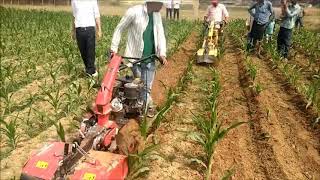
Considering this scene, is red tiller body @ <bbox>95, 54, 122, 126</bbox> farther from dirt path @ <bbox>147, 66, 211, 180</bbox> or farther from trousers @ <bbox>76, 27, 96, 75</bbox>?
trousers @ <bbox>76, 27, 96, 75</bbox>

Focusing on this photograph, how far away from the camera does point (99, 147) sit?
13.6 ft

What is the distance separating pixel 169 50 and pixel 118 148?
749 cm

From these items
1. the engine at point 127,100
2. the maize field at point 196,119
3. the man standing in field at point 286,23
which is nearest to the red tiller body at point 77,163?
the maize field at point 196,119

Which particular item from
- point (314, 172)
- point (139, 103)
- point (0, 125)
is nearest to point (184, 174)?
point (139, 103)

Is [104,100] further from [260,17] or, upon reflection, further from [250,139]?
[260,17]

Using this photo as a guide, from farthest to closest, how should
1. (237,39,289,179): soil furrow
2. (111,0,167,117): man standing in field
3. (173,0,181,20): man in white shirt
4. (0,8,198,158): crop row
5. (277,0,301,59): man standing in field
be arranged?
(173,0,181,20): man in white shirt < (277,0,301,59): man standing in field < (0,8,198,158): crop row < (111,0,167,117): man standing in field < (237,39,289,179): soil furrow

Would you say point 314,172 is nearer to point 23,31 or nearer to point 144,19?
point 144,19

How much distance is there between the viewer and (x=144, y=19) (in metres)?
5.31

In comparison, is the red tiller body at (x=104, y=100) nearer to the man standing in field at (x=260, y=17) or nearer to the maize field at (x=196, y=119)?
the maize field at (x=196, y=119)

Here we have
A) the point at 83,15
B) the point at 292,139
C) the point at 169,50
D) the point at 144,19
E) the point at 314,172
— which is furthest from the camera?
the point at 169,50

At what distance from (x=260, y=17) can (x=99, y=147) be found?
27.3 feet

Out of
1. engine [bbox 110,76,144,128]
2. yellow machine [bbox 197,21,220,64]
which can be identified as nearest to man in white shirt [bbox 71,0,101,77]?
engine [bbox 110,76,144,128]

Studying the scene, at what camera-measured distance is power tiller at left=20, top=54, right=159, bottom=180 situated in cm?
350

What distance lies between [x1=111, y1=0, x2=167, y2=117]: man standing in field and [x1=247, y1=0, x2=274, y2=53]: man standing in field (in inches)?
260
